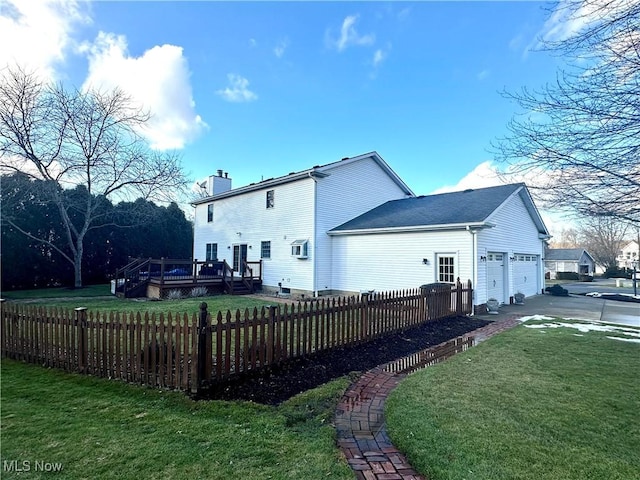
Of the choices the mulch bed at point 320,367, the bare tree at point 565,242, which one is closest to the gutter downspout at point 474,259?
the mulch bed at point 320,367

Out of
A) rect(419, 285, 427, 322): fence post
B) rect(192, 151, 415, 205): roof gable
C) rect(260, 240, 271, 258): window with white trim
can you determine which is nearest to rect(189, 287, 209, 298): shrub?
rect(260, 240, 271, 258): window with white trim

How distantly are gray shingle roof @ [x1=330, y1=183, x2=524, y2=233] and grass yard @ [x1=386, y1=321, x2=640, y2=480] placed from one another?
7.19 meters

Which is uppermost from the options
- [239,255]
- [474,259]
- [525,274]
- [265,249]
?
[265,249]

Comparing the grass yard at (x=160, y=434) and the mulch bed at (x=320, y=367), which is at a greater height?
the grass yard at (x=160, y=434)

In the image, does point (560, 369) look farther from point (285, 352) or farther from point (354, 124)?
point (354, 124)

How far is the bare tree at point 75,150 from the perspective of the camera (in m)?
16.8

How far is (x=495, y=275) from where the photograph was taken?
13.8m

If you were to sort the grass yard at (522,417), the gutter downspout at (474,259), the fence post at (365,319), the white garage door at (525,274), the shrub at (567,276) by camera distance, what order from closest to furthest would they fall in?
the grass yard at (522,417) → the fence post at (365,319) → the gutter downspout at (474,259) → the white garage door at (525,274) → the shrub at (567,276)

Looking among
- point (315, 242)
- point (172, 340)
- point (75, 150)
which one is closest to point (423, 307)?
point (172, 340)

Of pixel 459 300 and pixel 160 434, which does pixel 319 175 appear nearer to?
pixel 459 300

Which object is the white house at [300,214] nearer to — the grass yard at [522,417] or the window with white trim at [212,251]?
the window with white trim at [212,251]

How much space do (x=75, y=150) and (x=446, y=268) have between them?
20824 mm

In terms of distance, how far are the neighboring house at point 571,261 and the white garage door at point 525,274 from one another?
3043cm

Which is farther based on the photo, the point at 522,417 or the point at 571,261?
the point at 571,261
